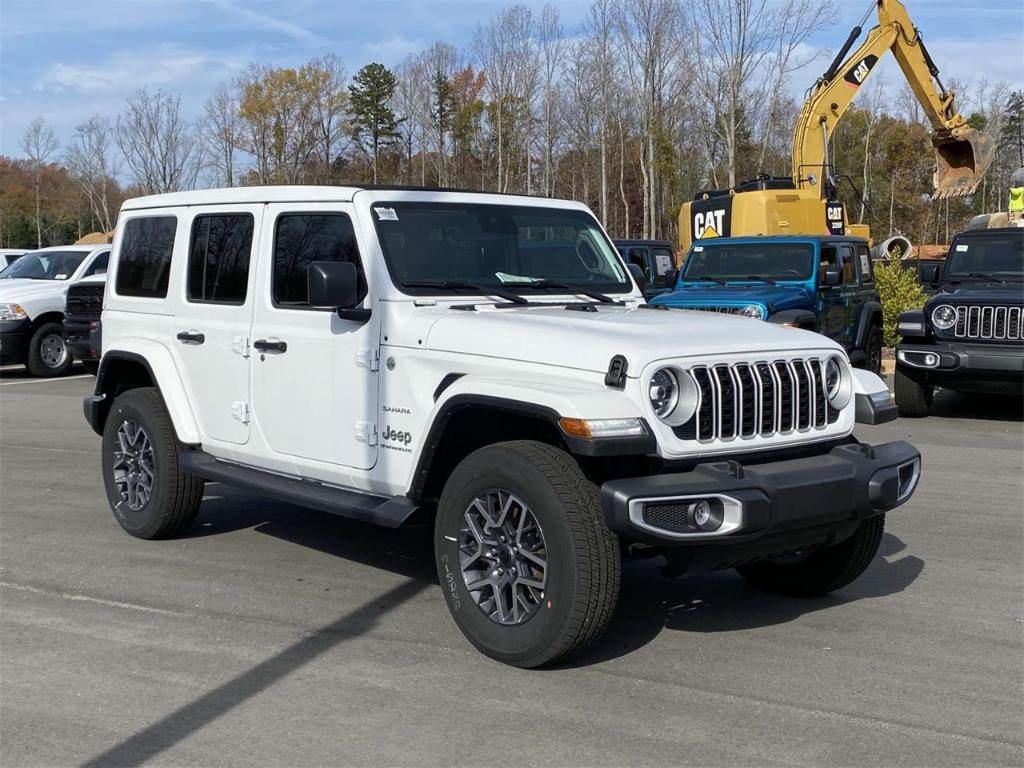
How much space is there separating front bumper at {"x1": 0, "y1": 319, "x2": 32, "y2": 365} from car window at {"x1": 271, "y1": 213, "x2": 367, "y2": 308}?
12.9 m

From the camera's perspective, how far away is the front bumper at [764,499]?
13.8 feet

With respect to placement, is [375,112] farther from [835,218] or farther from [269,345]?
[269,345]

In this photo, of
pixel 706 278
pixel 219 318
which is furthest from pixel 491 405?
pixel 706 278

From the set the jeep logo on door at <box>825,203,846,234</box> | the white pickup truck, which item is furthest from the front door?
the jeep logo on door at <box>825,203,846,234</box>

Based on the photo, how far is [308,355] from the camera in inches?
222

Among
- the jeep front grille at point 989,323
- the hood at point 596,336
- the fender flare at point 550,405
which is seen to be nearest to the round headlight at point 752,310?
the jeep front grille at point 989,323

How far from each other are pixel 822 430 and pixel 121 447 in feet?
14.1

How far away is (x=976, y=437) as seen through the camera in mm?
10844

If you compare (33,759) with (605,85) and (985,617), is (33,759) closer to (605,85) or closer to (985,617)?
(985,617)

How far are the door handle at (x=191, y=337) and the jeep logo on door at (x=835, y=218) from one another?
14921mm

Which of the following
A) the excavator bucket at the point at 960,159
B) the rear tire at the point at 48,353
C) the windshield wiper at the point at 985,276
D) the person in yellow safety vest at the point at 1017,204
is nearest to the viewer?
the windshield wiper at the point at 985,276

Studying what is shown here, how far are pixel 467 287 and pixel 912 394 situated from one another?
7.73m

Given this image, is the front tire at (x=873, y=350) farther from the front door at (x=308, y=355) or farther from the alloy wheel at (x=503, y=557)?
the alloy wheel at (x=503, y=557)

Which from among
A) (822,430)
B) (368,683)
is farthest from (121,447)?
(822,430)
